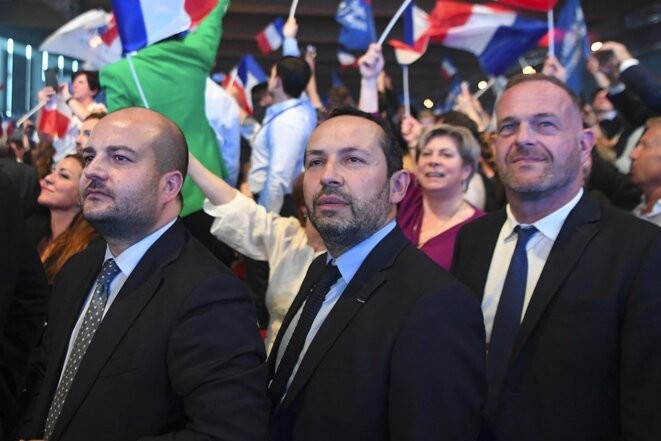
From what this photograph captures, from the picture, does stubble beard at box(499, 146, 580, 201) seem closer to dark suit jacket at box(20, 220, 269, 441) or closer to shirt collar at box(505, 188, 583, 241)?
shirt collar at box(505, 188, 583, 241)

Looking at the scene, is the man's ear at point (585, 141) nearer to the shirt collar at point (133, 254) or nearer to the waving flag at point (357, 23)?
the shirt collar at point (133, 254)

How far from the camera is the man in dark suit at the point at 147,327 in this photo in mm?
1668

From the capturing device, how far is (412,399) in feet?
5.48

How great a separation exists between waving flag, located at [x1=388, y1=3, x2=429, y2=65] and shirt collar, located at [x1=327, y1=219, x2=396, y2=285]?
3861mm

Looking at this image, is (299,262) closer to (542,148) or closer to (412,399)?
(542,148)

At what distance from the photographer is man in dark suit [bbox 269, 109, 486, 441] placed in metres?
1.70

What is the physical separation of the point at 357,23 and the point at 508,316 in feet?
14.2

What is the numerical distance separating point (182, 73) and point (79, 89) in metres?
2.01

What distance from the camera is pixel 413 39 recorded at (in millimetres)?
5801

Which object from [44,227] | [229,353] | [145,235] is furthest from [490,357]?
[44,227]

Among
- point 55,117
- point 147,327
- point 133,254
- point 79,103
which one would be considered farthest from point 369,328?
point 55,117

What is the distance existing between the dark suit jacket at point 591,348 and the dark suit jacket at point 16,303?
1.42 m

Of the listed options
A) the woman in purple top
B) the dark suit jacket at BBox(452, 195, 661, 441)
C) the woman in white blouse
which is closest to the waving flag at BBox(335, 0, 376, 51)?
the woman in purple top

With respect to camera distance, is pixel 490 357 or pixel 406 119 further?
pixel 406 119
